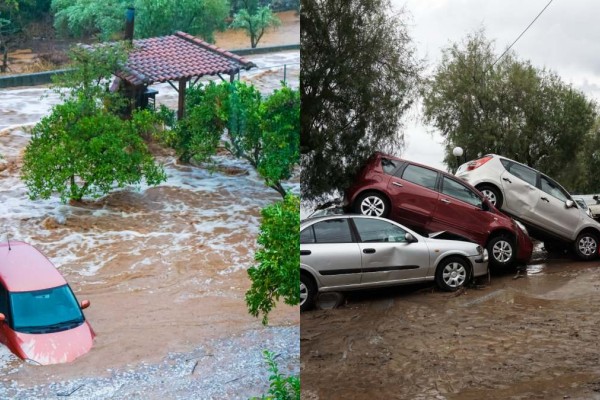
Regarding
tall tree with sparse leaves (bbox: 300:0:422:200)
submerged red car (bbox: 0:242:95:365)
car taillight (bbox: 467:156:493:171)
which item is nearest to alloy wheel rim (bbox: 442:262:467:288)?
car taillight (bbox: 467:156:493:171)

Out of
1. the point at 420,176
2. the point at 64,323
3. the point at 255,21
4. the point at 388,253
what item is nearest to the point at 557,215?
the point at 420,176

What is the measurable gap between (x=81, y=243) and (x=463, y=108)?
251 centimetres

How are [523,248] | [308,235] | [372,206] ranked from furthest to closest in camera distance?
[523,248]
[372,206]
[308,235]

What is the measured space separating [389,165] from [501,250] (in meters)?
0.83

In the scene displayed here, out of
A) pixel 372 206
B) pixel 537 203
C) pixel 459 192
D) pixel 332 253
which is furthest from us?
pixel 537 203

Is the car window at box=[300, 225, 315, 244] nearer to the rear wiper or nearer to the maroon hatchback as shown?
the maroon hatchback

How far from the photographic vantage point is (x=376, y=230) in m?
4.18

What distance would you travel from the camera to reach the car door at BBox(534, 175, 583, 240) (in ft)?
15.3

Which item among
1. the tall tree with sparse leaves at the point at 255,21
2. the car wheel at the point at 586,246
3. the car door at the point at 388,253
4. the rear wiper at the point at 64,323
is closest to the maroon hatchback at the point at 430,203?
the car door at the point at 388,253

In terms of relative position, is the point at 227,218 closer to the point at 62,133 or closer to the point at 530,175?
the point at 62,133

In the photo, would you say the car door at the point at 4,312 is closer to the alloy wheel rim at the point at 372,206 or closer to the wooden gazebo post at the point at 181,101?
the wooden gazebo post at the point at 181,101

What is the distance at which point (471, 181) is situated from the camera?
178 inches

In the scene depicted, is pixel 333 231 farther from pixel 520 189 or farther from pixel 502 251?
pixel 520 189

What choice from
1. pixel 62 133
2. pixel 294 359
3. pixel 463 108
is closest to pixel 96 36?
pixel 62 133
